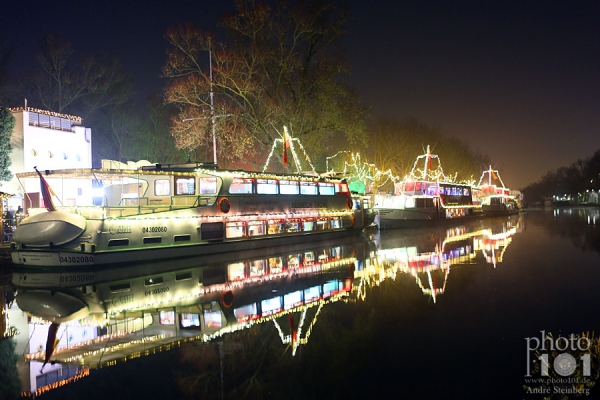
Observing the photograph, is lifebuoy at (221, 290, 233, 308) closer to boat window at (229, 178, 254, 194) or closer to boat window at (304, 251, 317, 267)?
boat window at (304, 251, 317, 267)

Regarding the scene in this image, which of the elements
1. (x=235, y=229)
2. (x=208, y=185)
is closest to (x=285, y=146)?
(x=235, y=229)

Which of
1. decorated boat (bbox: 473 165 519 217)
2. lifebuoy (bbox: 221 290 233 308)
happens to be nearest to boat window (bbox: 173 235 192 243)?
lifebuoy (bbox: 221 290 233 308)

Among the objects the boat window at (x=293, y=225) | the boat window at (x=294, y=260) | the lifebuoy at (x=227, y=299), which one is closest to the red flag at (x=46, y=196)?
the boat window at (x=294, y=260)

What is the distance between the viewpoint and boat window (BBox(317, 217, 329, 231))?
107 ft

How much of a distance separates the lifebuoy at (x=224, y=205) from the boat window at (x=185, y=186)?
A: 1.36m

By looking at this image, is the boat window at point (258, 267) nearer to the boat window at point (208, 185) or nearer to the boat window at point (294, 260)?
the boat window at point (294, 260)

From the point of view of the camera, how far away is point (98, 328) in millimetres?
10438

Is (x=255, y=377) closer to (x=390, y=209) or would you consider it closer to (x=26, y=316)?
(x=26, y=316)

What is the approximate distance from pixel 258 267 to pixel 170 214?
528 centimetres

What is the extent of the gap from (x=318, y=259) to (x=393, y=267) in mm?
4355

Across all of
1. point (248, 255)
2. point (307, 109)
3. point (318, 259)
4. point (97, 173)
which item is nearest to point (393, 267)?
point (318, 259)

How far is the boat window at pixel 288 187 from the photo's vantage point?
29.4 metres

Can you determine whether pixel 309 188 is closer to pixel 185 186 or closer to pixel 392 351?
pixel 185 186

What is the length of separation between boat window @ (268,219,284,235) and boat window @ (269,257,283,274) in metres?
5.57
